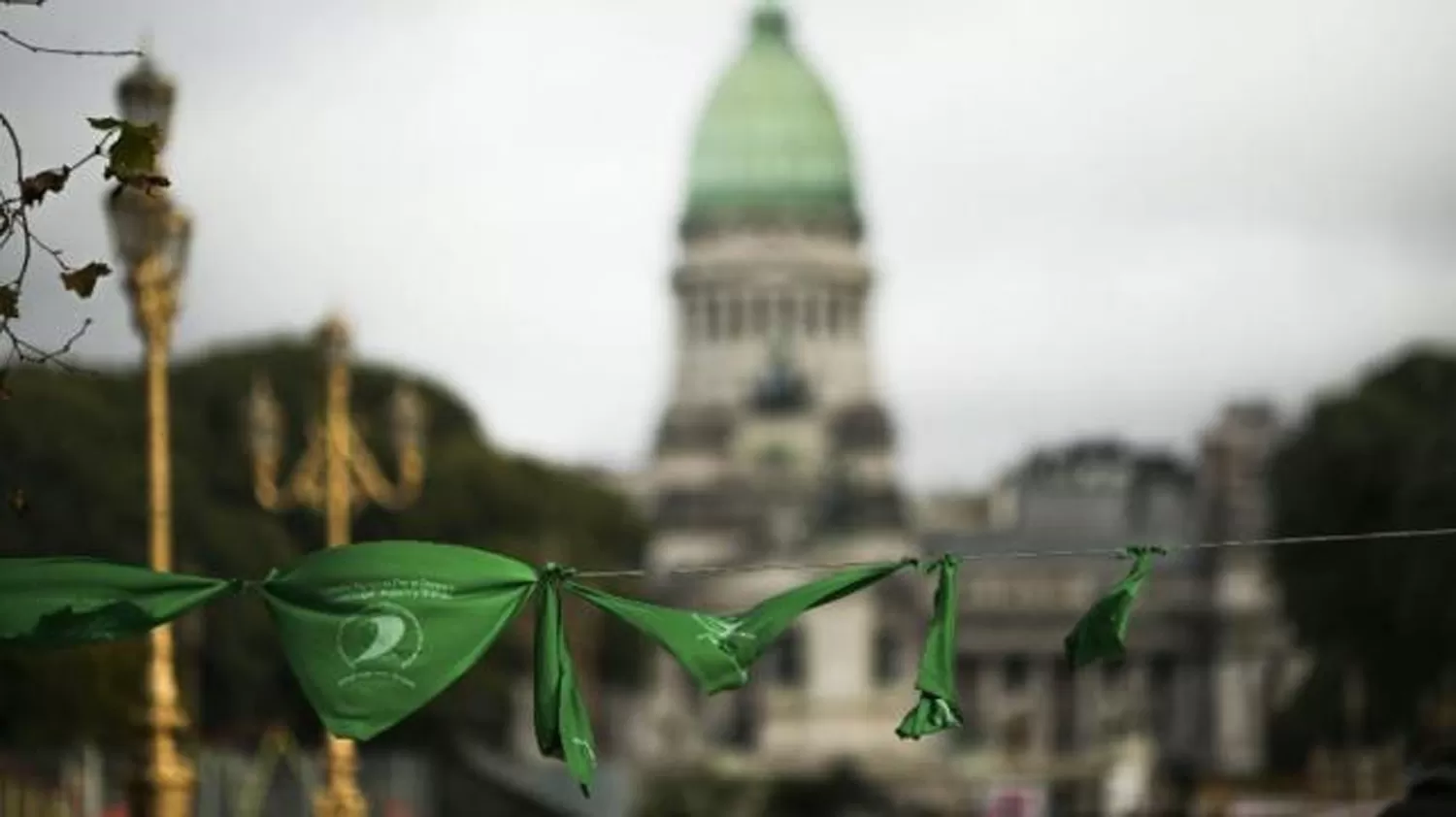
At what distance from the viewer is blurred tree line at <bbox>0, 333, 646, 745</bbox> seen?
82625 mm

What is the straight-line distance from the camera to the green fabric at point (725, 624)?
1678 cm

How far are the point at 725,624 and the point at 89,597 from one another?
6.17ft

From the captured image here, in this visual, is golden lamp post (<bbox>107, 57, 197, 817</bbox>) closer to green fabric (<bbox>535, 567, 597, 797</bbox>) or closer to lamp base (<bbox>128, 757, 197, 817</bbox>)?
lamp base (<bbox>128, 757, 197, 817</bbox>)

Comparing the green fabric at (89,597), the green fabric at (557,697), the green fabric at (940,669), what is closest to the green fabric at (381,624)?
the green fabric at (557,697)

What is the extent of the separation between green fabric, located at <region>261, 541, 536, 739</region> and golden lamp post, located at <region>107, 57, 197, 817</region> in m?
14.4

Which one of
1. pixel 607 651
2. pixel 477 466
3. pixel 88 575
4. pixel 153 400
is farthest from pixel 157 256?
pixel 607 651

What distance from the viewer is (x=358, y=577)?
16562mm

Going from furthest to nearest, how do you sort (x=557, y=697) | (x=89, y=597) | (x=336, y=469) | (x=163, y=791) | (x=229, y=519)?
(x=229, y=519) → (x=336, y=469) → (x=163, y=791) → (x=557, y=697) → (x=89, y=597)

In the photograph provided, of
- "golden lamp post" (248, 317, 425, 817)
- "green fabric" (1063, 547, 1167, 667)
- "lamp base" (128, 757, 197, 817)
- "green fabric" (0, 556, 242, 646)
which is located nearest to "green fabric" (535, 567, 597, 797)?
"green fabric" (0, 556, 242, 646)

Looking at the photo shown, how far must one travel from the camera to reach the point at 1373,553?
120 meters

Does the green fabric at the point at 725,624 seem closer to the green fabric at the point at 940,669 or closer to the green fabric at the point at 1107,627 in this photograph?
the green fabric at the point at 940,669

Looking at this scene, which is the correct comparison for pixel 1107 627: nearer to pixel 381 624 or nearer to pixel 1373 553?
pixel 381 624

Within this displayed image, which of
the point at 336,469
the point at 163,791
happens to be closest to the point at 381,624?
the point at 163,791

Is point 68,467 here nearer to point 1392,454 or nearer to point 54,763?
point 1392,454
